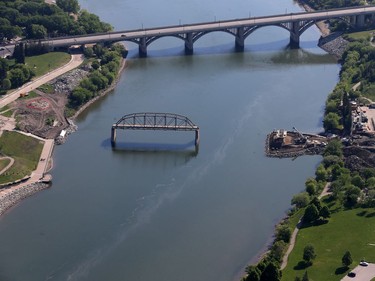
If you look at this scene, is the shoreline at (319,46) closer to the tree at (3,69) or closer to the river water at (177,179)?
the river water at (177,179)

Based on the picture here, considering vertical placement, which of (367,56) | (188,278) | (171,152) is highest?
(367,56)

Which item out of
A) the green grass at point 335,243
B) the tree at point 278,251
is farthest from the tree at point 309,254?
the tree at point 278,251

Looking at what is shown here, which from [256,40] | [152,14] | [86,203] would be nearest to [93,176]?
[86,203]

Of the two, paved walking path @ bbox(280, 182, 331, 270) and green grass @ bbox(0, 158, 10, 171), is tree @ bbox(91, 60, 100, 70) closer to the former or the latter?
green grass @ bbox(0, 158, 10, 171)

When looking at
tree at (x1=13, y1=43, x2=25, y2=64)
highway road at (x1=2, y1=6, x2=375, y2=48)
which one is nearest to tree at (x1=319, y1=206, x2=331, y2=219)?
tree at (x1=13, y1=43, x2=25, y2=64)

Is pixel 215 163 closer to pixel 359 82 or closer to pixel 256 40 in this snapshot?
pixel 359 82

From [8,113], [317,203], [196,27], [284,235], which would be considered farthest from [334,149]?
[196,27]
